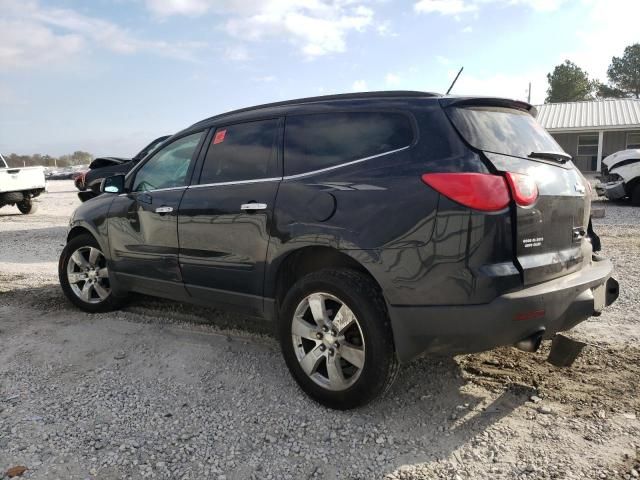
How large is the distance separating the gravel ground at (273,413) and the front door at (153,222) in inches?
20.1

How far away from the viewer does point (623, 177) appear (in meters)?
13.5

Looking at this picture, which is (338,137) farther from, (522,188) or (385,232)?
(522,188)

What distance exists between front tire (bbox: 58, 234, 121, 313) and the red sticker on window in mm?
1817

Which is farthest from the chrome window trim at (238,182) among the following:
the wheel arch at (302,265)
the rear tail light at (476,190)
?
the rear tail light at (476,190)

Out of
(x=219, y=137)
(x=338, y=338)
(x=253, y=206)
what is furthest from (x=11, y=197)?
(x=338, y=338)

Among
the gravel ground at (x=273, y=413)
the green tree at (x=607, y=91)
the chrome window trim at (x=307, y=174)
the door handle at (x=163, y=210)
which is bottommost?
the gravel ground at (x=273, y=413)

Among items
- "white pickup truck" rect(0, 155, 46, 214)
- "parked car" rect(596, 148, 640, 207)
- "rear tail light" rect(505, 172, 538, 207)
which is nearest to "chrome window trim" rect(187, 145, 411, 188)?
"rear tail light" rect(505, 172, 538, 207)

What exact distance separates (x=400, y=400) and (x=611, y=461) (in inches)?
45.7

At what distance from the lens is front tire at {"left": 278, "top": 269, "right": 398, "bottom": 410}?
2.87 metres

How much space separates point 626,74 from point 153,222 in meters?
61.5

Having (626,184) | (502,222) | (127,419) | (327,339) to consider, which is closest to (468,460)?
(327,339)

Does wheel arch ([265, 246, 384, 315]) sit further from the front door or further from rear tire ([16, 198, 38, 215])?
rear tire ([16, 198, 38, 215])

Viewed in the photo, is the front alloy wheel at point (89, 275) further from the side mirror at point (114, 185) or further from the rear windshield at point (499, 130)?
the rear windshield at point (499, 130)

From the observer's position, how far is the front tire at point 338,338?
2.87 metres
